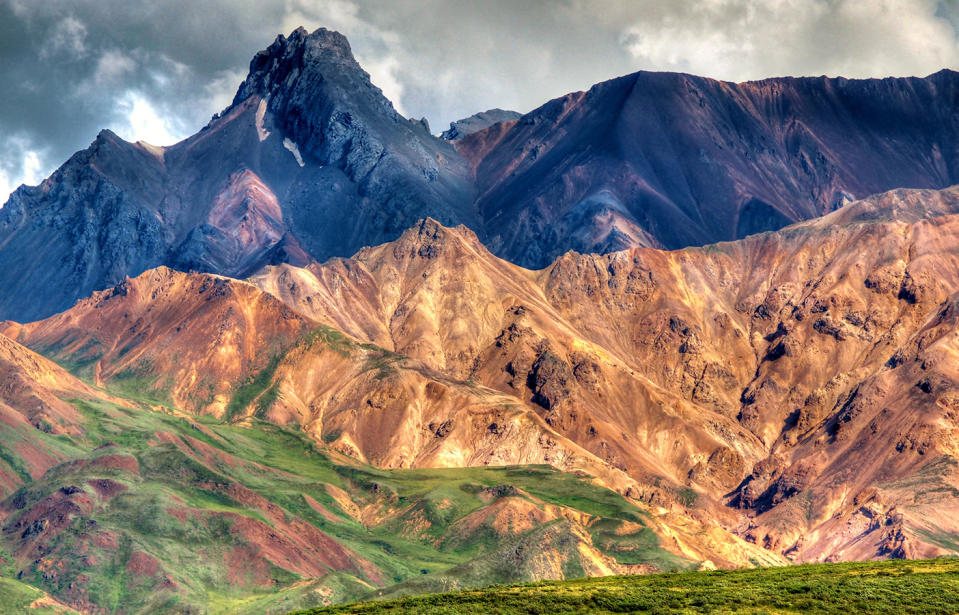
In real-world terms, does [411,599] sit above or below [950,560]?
below

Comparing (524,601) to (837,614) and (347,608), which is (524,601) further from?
(837,614)

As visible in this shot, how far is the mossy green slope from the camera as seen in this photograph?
126 metres

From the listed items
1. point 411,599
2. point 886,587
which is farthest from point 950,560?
point 411,599

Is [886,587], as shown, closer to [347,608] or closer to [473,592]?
[473,592]

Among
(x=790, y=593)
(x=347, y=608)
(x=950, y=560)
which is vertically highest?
(x=950, y=560)

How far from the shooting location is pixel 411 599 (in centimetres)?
14925

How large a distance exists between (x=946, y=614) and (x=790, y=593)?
15.9 meters

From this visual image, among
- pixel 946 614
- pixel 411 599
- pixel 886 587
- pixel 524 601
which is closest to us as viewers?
pixel 946 614

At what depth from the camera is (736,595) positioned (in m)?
132

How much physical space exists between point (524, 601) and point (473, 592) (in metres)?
12.8

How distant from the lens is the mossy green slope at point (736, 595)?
126188mm

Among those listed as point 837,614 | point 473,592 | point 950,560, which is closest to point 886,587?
point 837,614

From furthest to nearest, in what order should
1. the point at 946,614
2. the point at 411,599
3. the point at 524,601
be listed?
the point at 411,599 → the point at 524,601 → the point at 946,614

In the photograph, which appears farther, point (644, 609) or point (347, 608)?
point (347, 608)
